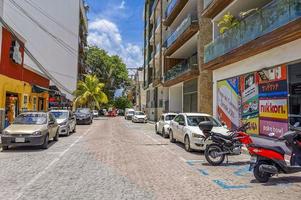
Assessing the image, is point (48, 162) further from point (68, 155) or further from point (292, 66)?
Result: point (292, 66)

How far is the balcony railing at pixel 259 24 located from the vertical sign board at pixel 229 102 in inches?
74.0

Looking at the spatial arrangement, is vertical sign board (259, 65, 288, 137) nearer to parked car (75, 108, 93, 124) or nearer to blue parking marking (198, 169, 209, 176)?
blue parking marking (198, 169, 209, 176)

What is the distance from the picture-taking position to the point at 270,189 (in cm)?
734

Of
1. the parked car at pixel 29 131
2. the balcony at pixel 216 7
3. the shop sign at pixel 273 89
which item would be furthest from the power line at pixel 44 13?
the shop sign at pixel 273 89

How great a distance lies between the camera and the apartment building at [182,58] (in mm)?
25688

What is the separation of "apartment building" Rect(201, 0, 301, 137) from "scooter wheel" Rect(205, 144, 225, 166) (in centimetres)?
399

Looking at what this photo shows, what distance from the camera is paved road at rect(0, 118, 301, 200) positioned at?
6723 mm

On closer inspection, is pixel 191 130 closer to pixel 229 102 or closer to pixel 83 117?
pixel 229 102

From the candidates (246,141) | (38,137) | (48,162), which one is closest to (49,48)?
(38,137)

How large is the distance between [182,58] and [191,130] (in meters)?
26.8

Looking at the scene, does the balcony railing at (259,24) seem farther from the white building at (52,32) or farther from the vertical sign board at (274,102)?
the white building at (52,32)

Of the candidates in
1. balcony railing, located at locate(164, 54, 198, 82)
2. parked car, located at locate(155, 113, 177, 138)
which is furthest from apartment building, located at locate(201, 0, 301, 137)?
balcony railing, located at locate(164, 54, 198, 82)

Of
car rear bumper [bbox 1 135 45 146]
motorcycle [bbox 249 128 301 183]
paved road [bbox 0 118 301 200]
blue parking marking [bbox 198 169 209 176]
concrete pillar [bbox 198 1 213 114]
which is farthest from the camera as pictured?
concrete pillar [bbox 198 1 213 114]

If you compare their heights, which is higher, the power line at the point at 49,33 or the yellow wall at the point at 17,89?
the power line at the point at 49,33
